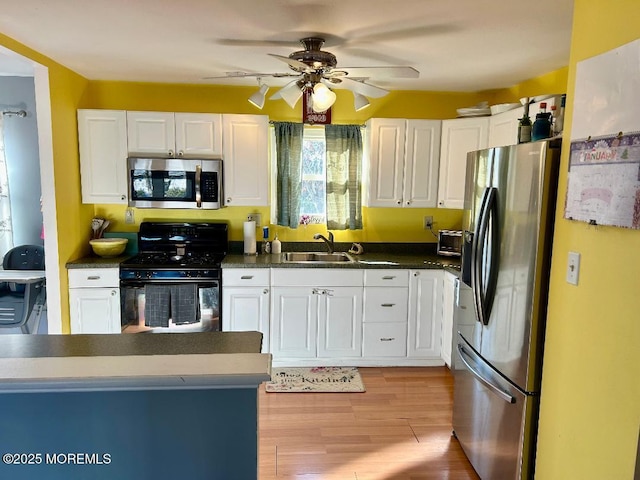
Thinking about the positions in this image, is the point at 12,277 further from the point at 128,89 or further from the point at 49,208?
the point at 128,89

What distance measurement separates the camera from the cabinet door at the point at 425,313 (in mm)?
3562

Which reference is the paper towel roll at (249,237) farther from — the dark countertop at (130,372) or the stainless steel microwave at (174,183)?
the dark countertop at (130,372)

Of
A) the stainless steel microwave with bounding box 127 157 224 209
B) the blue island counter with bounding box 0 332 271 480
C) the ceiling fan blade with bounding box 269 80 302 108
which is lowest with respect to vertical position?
the blue island counter with bounding box 0 332 271 480

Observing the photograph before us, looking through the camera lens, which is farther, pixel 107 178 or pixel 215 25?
pixel 107 178

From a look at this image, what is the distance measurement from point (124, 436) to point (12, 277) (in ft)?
8.77

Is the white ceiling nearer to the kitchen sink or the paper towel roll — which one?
the paper towel roll

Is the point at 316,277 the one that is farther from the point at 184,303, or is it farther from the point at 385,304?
the point at 184,303

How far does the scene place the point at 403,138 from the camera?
12.1 feet

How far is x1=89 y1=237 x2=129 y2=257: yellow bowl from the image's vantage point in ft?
11.7

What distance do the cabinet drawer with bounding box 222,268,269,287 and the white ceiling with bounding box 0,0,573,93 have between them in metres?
1.54

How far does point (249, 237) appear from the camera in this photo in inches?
150

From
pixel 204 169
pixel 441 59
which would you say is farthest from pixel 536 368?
pixel 204 169

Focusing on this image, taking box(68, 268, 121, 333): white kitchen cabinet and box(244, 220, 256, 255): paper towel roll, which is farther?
box(244, 220, 256, 255): paper towel roll

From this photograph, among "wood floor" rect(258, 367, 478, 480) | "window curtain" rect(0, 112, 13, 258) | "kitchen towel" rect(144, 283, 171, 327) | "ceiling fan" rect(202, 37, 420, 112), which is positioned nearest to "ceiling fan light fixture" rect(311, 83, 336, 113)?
"ceiling fan" rect(202, 37, 420, 112)
